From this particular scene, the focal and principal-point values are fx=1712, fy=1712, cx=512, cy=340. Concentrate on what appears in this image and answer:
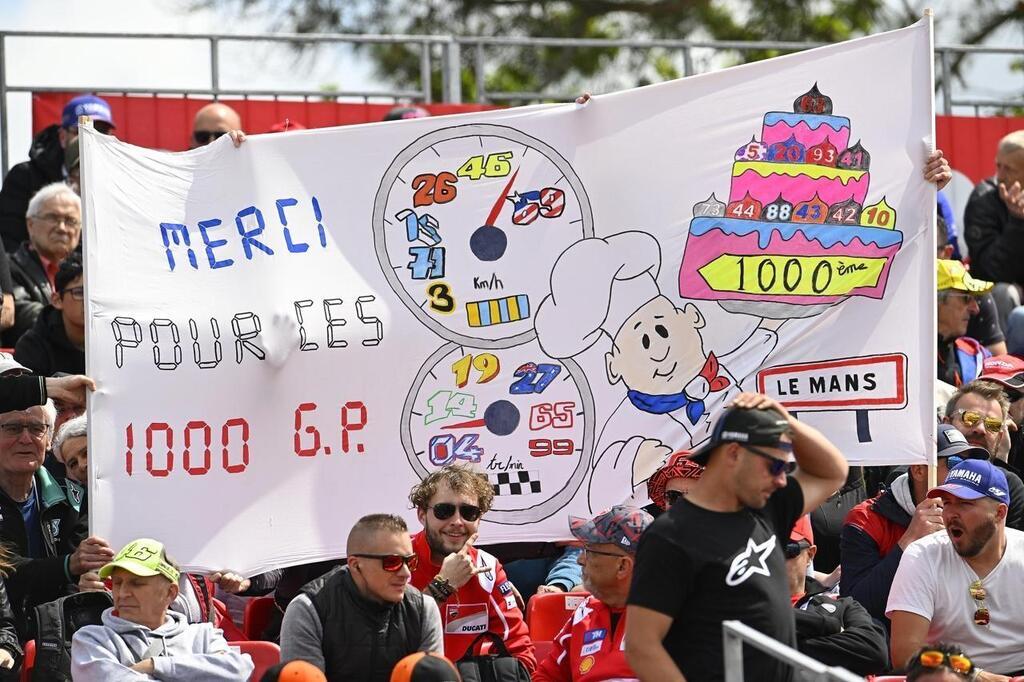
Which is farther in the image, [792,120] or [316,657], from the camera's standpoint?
[792,120]

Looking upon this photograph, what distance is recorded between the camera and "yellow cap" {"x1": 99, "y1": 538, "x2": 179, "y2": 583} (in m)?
6.42

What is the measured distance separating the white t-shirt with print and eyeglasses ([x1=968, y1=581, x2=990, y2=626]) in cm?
1

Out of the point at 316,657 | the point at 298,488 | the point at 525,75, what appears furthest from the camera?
the point at 525,75

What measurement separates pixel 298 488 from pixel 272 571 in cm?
40

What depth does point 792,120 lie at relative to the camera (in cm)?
781

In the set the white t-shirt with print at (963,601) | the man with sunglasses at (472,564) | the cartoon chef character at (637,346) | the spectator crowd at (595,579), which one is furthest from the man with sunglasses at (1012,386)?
the man with sunglasses at (472,564)

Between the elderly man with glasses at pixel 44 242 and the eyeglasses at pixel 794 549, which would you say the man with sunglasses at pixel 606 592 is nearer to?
the eyeglasses at pixel 794 549

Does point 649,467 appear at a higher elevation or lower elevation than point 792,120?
lower

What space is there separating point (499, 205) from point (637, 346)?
903mm

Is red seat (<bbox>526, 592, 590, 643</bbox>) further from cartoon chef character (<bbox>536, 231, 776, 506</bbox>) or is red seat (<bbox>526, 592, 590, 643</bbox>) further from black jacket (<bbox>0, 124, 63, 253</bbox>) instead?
black jacket (<bbox>0, 124, 63, 253</bbox>)

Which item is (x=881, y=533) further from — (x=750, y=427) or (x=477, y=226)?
(x=750, y=427)

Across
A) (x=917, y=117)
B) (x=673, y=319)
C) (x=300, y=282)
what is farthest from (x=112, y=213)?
(x=917, y=117)

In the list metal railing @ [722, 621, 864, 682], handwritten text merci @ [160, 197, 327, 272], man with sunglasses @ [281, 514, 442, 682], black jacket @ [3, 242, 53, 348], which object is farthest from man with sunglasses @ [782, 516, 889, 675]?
black jacket @ [3, 242, 53, 348]

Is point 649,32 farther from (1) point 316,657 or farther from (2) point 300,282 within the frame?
(1) point 316,657
